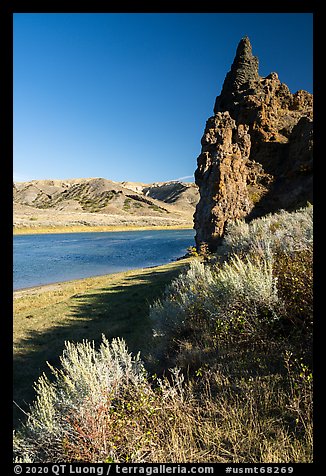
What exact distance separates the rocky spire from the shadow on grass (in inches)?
753

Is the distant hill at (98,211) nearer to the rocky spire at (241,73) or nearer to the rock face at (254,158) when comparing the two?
the rocky spire at (241,73)

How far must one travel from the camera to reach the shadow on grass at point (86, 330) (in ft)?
24.8

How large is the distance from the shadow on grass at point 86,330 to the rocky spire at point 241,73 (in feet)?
62.7

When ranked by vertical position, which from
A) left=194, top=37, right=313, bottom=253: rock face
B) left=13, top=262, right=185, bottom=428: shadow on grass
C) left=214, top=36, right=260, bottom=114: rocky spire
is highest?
left=214, top=36, right=260, bottom=114: rocky spire

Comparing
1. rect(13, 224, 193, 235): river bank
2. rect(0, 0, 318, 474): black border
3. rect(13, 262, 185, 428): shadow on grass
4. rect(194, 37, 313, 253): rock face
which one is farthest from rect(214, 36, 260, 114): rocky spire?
rect(13, 224, 193, 235): river bank

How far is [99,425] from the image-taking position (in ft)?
8.60

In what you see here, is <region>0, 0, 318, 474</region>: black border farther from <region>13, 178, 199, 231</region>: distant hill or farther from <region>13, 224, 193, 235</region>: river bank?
<region>13, 178, 199, 231</region>: distant hill

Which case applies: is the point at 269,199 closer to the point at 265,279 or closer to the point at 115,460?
the point at 265,279

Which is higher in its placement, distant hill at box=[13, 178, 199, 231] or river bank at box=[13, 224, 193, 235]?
distant hill at box=[13, 178, 199, 231]

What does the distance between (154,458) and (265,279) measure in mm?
2947

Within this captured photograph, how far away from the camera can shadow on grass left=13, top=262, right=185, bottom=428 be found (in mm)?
7559
